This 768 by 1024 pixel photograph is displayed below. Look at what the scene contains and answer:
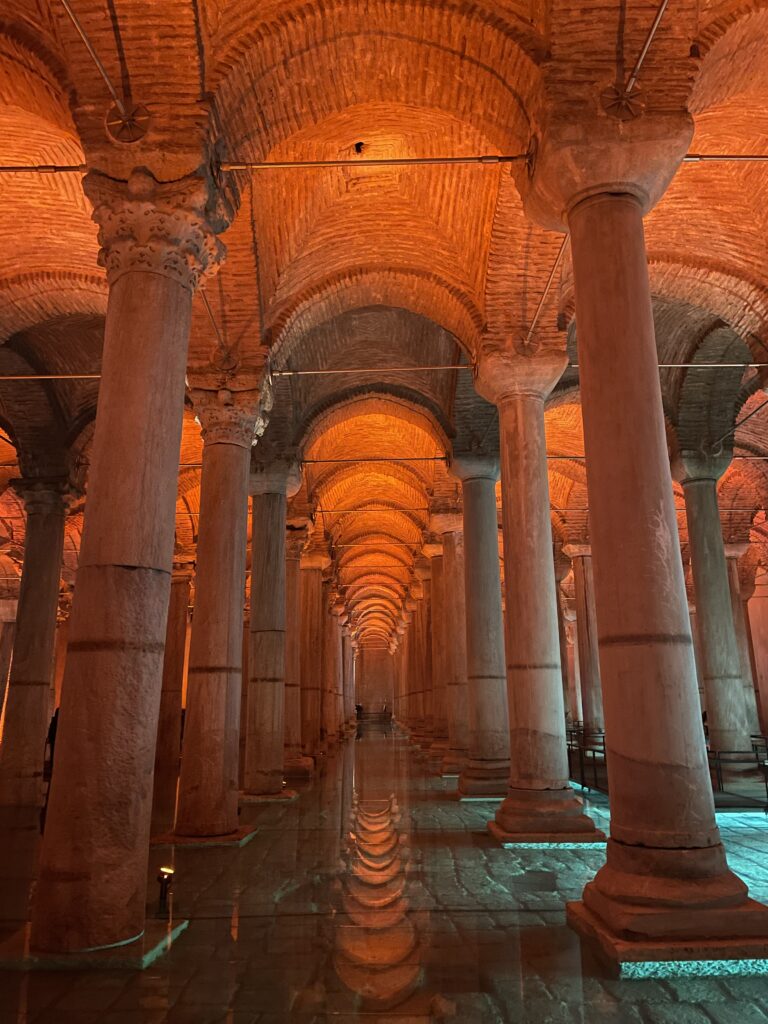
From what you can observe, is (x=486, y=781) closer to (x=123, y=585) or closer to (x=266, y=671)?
(x=266, y=671)

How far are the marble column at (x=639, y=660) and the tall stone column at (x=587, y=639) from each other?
40.3 feet

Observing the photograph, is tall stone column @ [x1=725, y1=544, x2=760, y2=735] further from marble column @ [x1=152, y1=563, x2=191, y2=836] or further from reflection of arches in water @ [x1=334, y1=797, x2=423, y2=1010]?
reflection of arches in water @ [x1=334, y1=797, x2=423, y2=1010]

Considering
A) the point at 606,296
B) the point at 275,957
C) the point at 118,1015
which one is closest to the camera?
the point at 118,1015

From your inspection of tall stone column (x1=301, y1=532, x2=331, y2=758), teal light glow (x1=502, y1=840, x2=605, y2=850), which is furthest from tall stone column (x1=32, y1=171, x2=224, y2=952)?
tall stone column (x1=301, y1=532, x2=331, y2=758)

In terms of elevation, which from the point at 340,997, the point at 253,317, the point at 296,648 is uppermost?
the point at 253,317

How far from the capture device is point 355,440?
1608 centimetres

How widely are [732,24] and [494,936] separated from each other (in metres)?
6.16

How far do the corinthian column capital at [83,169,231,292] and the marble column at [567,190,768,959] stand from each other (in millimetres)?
2568

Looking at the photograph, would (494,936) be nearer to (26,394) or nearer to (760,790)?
(760,790)

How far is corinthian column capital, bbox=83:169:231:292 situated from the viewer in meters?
4.67

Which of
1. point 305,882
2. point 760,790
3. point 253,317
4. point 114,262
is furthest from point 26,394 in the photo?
point 760,790

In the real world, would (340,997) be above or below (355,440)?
below

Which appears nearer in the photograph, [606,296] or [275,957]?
[275,957]

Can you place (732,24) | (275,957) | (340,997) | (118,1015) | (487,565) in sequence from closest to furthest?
1. (118,1015)
2. (340,997)
3. (275,957)
4. (732,24)
5. (487,565)
